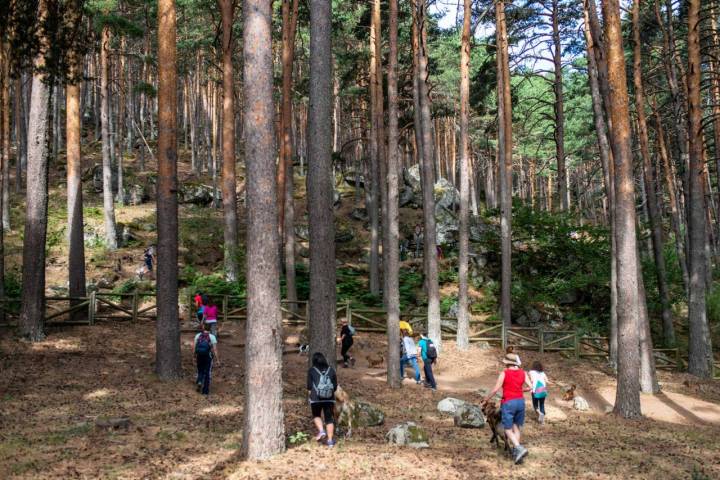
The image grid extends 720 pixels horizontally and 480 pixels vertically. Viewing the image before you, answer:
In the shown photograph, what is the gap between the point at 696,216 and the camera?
19.0m

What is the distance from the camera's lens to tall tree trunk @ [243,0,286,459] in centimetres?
749

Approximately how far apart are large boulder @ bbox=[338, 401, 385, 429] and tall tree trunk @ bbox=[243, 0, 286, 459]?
1978mm

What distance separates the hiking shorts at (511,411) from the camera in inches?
325

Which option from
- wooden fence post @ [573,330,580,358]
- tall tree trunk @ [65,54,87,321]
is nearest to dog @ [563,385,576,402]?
wooden fence post @ [573,330,580,358]

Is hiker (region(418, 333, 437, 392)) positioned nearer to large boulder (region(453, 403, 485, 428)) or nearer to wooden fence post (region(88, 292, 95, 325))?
large boulder (region(453, 403, 485, 428))

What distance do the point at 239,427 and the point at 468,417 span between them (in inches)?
179

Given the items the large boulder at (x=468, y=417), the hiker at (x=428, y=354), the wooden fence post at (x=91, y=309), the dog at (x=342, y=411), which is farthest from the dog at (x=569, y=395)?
the wooden fence post at (x=91, y=309)

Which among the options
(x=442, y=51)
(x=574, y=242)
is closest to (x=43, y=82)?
(x=574, y=242)

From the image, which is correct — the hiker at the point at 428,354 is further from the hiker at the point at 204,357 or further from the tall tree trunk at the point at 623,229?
the hiker at the point at 204,357

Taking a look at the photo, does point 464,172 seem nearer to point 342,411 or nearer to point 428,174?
point 428,174

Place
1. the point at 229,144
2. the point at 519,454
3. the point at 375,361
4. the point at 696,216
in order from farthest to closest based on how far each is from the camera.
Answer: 1. the point at 229,144
2. the point at 696,216
3. the point at 375,361
4. the point at 519,454

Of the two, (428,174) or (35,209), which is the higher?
(428,174)

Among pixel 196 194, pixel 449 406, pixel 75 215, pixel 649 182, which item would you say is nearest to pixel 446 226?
pixel 649 182

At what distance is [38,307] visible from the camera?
14125mm
